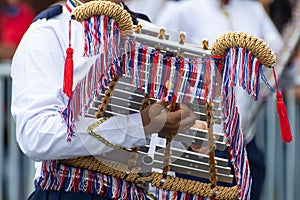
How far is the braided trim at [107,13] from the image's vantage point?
2.84 meters

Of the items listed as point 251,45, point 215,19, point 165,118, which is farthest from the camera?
point 215,19

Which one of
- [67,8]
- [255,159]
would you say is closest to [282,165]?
[255,159]

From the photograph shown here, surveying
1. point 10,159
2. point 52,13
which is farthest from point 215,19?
point 52,13

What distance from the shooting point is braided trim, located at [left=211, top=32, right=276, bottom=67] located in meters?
2.81

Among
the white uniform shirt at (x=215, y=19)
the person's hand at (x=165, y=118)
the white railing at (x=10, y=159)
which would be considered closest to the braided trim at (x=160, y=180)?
the person's hand at (x=165, y=118)

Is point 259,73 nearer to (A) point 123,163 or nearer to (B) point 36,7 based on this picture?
(A) point 123,163

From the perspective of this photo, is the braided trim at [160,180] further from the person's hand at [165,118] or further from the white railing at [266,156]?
the white railing at [266,156]

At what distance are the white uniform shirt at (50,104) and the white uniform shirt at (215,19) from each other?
6.96 ft

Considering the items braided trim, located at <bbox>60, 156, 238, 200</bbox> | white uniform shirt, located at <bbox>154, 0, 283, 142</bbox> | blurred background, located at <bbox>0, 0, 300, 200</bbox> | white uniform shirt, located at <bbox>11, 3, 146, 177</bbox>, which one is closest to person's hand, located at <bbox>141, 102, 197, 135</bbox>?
white uniform shirt, located at <bbox>11, 3, 146, 177</bbox>

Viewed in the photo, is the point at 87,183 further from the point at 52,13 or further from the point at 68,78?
the point at 52,13

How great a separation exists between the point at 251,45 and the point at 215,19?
2509 millimetres

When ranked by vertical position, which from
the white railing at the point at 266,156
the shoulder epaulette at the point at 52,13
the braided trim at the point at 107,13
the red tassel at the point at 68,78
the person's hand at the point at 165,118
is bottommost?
the white railing at the point at 266,156

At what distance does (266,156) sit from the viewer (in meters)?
6.07

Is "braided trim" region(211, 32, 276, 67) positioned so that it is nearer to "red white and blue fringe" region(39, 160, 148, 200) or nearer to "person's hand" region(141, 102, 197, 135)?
"person's hand" region(141, 102, 197, 135)
